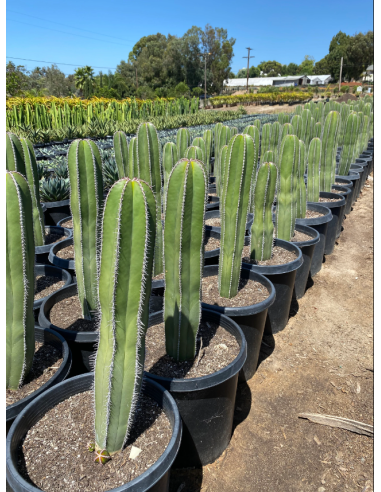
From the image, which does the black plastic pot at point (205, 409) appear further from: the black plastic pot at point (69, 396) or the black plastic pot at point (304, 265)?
the black plastic pot at point (304, 265)

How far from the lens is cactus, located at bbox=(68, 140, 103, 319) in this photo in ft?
6.87

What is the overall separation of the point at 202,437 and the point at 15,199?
1414 mm

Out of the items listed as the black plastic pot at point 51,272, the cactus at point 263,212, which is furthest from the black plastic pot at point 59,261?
the cactus at point 263,212

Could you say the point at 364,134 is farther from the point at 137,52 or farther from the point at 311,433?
the point at 137,52

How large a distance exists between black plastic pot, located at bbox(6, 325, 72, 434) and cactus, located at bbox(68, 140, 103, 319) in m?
0.35

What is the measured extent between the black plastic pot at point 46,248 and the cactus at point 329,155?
3.62 metres

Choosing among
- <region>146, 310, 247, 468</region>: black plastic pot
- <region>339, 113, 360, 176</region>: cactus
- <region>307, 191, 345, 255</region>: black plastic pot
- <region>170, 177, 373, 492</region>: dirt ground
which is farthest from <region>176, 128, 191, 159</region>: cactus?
<region>339, 113, 360, 176</region>: cactus

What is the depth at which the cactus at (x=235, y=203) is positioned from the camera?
7.73 feet

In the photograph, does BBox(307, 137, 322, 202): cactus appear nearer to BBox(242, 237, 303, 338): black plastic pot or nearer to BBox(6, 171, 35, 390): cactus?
BBox(242, 237, 303, 338): black plastic pot

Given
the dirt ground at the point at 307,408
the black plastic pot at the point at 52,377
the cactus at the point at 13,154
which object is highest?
the cactus at the point at 13,154

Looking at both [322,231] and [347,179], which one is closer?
[322,231]

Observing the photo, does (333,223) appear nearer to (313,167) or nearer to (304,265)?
(313,167)

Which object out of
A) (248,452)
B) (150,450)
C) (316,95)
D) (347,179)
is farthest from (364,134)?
(316,95)
